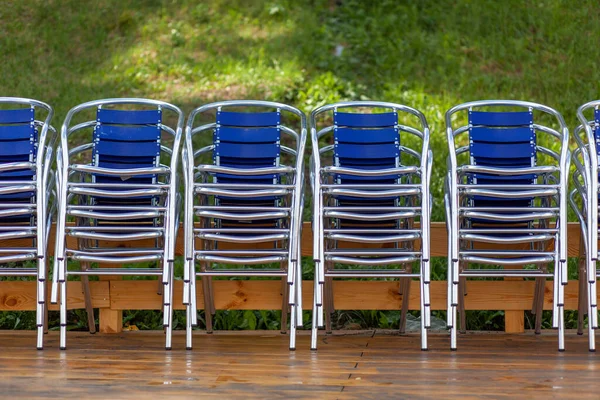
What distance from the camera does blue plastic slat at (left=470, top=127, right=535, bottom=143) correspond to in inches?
211

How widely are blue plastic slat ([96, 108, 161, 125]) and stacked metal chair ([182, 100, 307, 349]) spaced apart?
245mm

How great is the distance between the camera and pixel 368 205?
5.46 metres

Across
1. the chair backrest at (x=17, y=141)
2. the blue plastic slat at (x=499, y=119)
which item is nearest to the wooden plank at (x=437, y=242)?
the chair backrest at (x=17, y=141)

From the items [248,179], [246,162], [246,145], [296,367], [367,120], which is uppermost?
[367,120]

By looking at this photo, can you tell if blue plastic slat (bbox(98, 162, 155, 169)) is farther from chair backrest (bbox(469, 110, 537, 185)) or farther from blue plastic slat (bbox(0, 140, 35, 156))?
chair backrest (bbox(469, 110, 537, 185))

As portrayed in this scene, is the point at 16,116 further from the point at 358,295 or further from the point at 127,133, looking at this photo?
the point at 358,295

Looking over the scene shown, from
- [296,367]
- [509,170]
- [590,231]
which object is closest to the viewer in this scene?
[296,367]

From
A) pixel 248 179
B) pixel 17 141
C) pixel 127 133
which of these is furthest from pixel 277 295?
pixel 17 141

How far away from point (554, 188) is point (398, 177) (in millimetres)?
896

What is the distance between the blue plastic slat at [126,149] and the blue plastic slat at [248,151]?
0.40 meters

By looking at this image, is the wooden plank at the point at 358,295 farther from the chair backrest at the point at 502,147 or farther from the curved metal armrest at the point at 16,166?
the curved metal armrest at the point at 16,166

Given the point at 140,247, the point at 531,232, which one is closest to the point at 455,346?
the point at 531,232

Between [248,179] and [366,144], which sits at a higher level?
[366,144]

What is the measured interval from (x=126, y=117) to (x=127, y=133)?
10 centimetres
